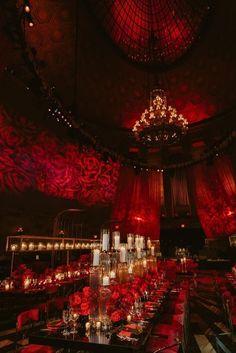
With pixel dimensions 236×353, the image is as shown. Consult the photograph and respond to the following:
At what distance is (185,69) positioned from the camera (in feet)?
36.2

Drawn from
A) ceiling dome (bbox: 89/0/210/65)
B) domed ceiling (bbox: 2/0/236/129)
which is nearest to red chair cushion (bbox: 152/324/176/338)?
domed ceiling (bbox: 2/0/236/129)

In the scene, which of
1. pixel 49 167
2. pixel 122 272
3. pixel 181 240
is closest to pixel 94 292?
pixel 122 272

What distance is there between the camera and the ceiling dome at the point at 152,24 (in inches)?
343

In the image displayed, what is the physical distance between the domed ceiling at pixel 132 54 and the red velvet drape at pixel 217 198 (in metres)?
2.79

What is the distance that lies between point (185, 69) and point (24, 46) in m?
8.00

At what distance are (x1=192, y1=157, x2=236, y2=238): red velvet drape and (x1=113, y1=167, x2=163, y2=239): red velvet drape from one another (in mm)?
1917

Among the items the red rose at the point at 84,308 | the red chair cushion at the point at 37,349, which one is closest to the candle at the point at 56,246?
the red chair cushion at the point at 37,349

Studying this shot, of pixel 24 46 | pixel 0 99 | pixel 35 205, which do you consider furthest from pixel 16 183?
pixel 24 46

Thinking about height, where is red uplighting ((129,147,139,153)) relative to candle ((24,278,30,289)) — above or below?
above

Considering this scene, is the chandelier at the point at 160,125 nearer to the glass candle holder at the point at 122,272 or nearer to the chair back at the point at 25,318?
the glass candle holder at the point at 122,272

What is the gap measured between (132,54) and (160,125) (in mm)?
4781

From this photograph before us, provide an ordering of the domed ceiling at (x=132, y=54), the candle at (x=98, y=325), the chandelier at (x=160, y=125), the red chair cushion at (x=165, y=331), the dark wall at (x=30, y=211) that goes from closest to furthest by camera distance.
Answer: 1. the candle at (x=98, y=325)
2. the red chair cushion at (x=165, y=331)
3. the chandelier at (x=160, y=125)
4. the domed ceiling at (x=132, y=54)
5. the dark wall at (x=30, y=211)

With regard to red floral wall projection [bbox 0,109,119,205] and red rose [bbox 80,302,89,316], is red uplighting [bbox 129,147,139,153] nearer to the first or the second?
red floral wall projection [bbox 0,109,119,205]

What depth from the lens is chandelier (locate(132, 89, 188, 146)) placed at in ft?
24.4
